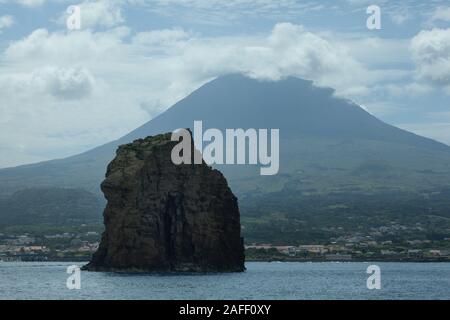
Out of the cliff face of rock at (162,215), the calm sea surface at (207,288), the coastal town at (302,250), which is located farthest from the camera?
the coastal town at (302,250)

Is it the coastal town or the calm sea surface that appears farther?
the coastal town

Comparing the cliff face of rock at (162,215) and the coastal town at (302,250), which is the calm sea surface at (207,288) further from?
the coastal town at (302,250)

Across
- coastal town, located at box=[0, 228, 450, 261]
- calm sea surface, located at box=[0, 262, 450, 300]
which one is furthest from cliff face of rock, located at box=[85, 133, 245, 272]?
coastal town, located at box=[0, 228, 450, 261]

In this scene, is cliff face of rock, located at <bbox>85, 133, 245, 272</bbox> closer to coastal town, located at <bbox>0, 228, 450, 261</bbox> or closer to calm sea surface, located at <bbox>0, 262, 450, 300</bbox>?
calm sea surface, located at <bbox>0, 262, 450, 300</bbox>

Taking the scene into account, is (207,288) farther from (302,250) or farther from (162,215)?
(302,250)

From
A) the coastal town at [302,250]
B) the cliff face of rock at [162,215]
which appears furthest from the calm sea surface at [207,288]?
the coastal town at [302,250]

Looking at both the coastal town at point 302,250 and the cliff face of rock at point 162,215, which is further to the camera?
the coastal town at point 302,250

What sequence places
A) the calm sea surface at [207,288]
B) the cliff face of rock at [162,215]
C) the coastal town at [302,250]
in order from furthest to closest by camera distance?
the coastal town at [302,250] → the cliff face of rock at [162,215] → the calm sea surface at [207,288]
